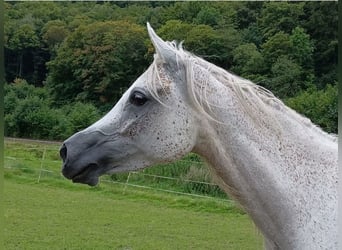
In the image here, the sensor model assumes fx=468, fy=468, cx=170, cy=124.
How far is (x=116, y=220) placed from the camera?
7.07m

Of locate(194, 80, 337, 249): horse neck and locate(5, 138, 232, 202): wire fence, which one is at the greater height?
locate(194, 80, 337, 249): horse neck

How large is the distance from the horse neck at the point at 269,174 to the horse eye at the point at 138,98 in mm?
206

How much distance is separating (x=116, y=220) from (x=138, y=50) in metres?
2.60

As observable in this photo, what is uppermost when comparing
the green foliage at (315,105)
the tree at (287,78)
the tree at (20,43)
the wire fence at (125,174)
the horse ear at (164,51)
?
the horse ear at (164,51)

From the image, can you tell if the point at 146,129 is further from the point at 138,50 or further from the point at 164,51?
the point at 138,50

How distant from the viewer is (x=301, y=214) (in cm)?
147

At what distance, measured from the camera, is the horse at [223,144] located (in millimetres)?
1490

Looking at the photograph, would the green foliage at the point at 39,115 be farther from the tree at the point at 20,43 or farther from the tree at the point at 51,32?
the tree at the point at 51,32

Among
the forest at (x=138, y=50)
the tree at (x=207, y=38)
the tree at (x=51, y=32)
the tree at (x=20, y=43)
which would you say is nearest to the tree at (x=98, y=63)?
the forest at (x=138, y=50)

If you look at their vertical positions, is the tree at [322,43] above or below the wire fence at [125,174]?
above

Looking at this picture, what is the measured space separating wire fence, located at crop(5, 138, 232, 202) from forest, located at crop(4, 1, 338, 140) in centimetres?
104

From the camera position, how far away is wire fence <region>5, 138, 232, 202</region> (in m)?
7.81

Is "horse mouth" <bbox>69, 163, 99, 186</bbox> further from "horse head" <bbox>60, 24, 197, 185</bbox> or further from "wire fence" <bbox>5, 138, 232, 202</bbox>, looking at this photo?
"wire fence" <bbox>5, 138, 232, 202</bbox>

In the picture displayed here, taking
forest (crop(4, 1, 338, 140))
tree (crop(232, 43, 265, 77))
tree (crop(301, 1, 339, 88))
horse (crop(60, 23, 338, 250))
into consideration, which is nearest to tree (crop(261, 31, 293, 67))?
forest (crop(4, 1, 338, 140))
